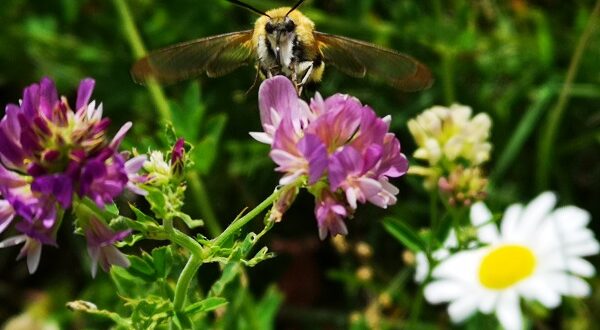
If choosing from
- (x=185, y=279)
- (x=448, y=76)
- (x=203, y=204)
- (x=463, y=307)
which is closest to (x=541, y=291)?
(x=463, y=307)

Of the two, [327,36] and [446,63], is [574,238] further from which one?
[327,36]

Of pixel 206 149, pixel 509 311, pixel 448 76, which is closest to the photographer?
pixel 206 149

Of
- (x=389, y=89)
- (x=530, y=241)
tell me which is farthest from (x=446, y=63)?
(x=530, y=241)

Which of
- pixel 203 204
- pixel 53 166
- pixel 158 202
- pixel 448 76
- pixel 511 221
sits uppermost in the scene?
pixel 53 166

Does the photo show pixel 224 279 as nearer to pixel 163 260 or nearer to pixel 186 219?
pixel 163 260

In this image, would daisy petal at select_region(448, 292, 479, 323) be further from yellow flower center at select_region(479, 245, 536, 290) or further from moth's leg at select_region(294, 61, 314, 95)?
moth's leg at select_region(294, 61, 314, 95)

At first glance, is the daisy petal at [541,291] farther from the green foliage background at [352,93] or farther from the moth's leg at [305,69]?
the moth's leg at [305,69]
